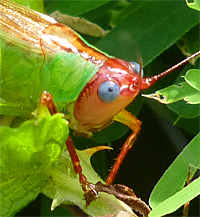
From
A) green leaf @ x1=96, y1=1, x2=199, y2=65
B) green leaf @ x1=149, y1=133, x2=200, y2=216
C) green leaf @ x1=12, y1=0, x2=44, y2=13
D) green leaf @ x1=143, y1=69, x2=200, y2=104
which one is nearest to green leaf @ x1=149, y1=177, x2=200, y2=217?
green leaf @ x1=149, y1=133, x2=200, y2=216

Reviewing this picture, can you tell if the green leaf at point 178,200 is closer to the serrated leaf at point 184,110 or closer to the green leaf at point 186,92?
the green leaf at point 186,92

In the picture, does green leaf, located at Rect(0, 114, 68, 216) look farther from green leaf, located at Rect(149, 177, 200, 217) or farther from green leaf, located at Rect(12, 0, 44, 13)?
green leaf, located at Rect(12, 0, 44, 13)

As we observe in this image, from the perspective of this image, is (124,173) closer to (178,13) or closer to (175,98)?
(175,98)

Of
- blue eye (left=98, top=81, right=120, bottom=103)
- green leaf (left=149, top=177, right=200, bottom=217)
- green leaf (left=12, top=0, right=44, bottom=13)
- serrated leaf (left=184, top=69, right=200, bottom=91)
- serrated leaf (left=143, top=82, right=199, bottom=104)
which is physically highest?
green leaf (left=12, top=0, right=44, bottom=13)

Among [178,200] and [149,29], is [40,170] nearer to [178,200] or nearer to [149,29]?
Result: [178,200]

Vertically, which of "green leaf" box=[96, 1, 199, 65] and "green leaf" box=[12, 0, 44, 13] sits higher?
"green leaf" box=[12, 0, 44, 13]

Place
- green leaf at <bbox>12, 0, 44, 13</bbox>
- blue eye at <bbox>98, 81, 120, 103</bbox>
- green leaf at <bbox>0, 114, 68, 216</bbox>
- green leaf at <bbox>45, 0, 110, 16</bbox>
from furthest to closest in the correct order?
green leaf at <bbox>45, 0, 110, 16</bbox> → green leaf at <bbox>12, 0, 44, 13</bbox> → blue eye at <bbox>98, 81, 120, 103</bbox> → green leaf at <bbox>0, 114, 68, 216</bbox>

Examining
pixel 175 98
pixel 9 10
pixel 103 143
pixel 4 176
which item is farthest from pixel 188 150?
pixel 9 10

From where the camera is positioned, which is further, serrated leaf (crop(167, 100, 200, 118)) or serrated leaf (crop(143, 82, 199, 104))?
serrated leaf (crop(167, 100, 200, 118))

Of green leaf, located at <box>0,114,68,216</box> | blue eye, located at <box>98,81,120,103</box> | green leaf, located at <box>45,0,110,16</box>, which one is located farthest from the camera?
green leaf, located at <box>45,0,110,16</box>

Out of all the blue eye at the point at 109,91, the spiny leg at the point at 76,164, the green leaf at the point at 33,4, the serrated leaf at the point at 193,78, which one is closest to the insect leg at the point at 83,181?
the spiny leg at the point at 76,164
